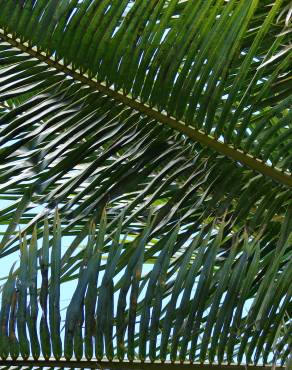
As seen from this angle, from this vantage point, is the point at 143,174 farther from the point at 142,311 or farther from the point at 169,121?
the point at 142,311

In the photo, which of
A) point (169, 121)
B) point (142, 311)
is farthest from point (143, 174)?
point (142, 311)

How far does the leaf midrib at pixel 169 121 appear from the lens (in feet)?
6.13

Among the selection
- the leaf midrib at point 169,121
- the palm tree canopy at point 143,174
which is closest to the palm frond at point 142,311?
the palm tree canopy at point 143,174

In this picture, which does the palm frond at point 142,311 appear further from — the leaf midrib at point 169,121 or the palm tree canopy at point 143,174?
the leaf midrib at point 169,121

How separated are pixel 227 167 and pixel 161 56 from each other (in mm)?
227

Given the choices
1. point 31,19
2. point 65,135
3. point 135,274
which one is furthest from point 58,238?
point 31,19

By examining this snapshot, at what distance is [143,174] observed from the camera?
1.90 metres

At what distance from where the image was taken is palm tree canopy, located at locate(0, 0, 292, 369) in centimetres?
A: 162

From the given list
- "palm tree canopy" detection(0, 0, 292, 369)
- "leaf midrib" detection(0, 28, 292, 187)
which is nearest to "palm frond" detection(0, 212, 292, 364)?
"palm tree canopy" detection(0, 0, 292, 369)

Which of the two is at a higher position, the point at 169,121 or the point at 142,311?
the point at 169,121

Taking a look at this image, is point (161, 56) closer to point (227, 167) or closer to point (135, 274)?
point (227, 167)

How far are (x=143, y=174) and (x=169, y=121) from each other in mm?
103

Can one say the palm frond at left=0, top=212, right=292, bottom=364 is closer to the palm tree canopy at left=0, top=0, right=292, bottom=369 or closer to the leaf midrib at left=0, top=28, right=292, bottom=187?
the palm tree canopy at left=0, top=0, right=292, bottom=369

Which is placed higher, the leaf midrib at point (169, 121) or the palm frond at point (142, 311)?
the leaf midrib at point (169, 121)
